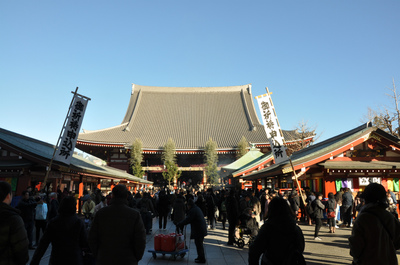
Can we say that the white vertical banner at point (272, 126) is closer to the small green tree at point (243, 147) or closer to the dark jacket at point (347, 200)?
the dark jacket at point (347, 200)

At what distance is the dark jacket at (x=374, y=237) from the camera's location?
11.8ft

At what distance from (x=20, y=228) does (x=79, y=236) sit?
117 cm

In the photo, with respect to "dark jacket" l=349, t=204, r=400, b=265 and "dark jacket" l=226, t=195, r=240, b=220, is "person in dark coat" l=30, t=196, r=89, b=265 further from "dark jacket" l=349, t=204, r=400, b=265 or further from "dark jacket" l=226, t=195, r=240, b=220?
"dark jacket" l=226, t=195, r=240, b=220

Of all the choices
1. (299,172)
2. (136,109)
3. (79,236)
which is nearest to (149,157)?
(136,109)

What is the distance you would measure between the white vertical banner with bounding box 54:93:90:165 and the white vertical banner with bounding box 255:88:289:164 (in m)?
7.44

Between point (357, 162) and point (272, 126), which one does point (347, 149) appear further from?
point (272, 126)

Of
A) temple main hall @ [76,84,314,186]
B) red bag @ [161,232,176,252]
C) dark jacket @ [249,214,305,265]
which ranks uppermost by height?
temple main hall @ [76,84,314,186]

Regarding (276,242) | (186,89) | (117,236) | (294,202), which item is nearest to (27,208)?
(117,236)

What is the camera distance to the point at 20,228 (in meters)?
3.35

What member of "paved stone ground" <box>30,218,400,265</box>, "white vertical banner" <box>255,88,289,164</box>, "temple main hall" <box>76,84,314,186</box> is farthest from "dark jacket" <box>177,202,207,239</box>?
"temple main hall" <box>76,84,314,186</box>

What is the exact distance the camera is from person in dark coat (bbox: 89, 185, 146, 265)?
3.85 m

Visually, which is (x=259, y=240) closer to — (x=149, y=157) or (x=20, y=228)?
(x=20, y=228)

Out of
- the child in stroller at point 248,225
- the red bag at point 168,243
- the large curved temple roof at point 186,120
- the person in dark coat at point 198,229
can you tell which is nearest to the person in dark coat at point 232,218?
the child in stroller at point 248,225

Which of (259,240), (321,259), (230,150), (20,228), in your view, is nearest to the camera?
(20,228)
